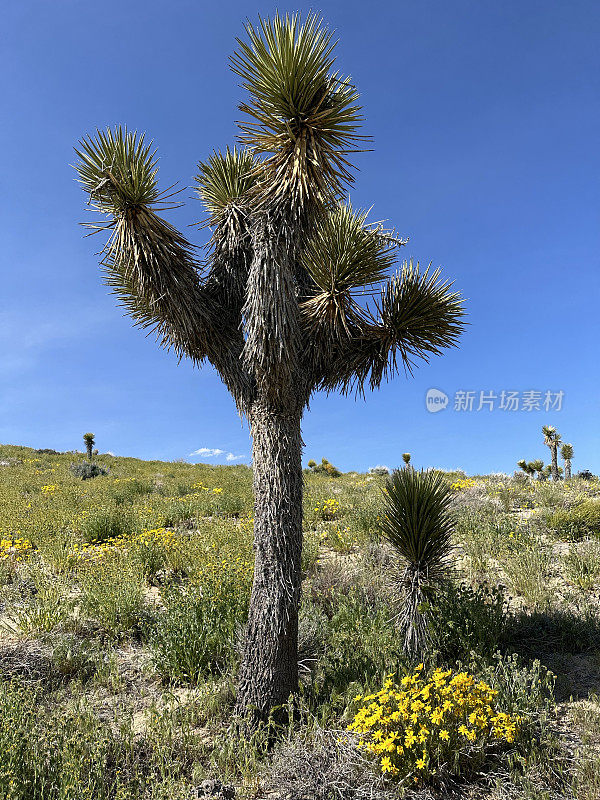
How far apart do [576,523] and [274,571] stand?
7473 millimetres

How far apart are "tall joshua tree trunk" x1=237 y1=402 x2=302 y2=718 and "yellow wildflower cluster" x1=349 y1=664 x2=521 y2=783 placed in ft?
3.09

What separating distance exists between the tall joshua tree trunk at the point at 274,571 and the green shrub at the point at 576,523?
6.96 meters

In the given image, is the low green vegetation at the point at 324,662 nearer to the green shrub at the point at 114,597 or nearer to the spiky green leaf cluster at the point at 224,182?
the green shrub at the point at 114,597

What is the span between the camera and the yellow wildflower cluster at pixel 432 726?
12.2ft

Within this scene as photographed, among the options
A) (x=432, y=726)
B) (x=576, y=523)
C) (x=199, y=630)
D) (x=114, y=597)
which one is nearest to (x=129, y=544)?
(x=114, y=597)

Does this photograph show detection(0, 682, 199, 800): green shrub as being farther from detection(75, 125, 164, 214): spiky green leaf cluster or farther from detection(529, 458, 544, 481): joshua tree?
detection(529, 458, 544, 481): joshua tree

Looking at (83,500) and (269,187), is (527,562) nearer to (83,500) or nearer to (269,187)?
(269,187)

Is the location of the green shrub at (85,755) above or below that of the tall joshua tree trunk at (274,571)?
below

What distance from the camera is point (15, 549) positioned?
8.82 meters

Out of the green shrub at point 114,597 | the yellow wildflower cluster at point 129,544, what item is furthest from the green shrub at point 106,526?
the green shrub at point 114,597

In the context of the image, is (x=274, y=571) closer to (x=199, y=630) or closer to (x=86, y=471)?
(x=199, y=630)

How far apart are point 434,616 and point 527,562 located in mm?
3108

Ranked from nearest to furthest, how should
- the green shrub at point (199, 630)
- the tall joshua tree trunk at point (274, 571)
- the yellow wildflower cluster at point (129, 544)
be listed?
the tall joshua tree trunk at point (274, 571) → the green shrub at point (199, 630) → the yellow wildflower cluster at point (129, 544)

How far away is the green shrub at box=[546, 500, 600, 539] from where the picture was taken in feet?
30.7
